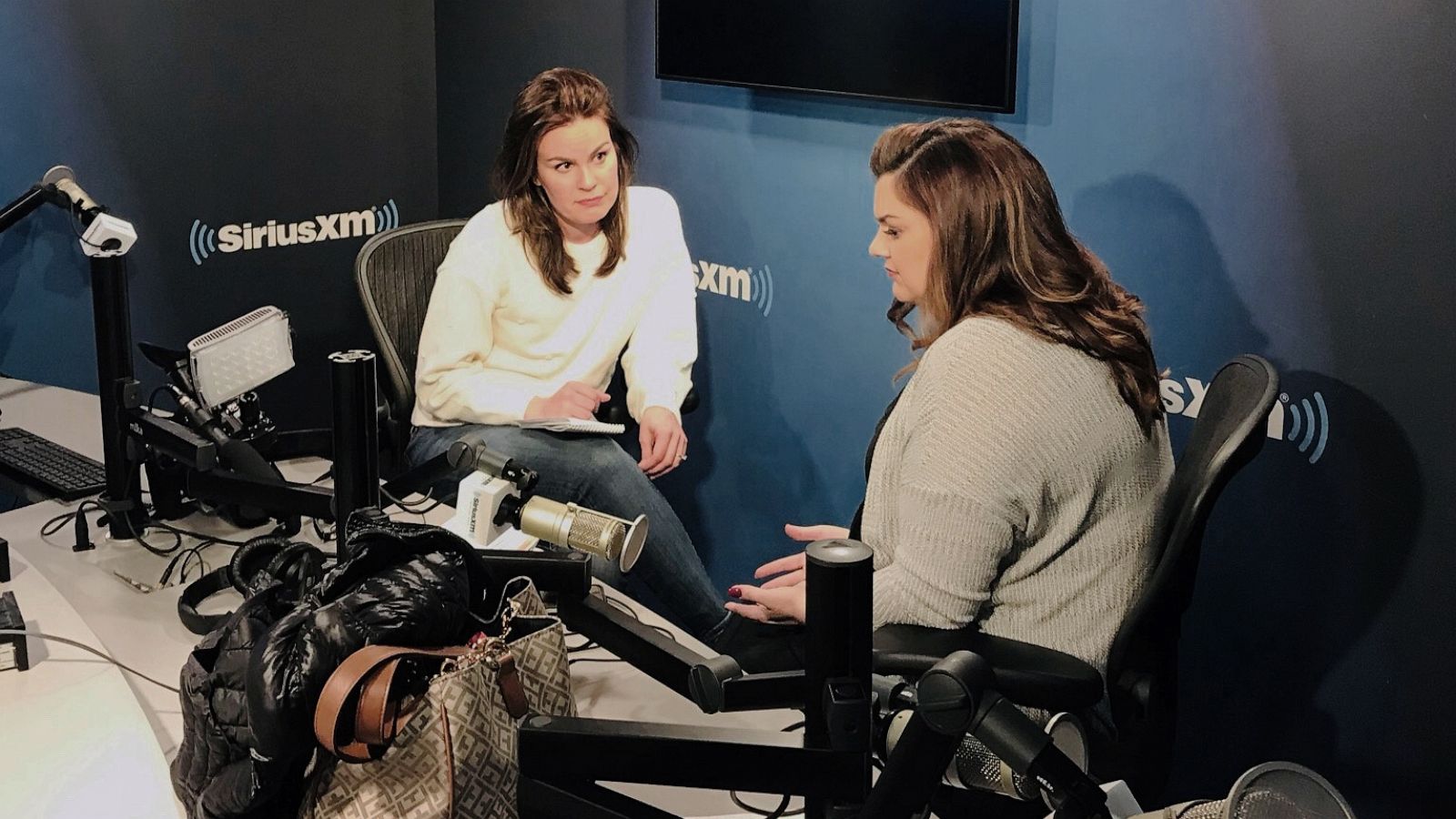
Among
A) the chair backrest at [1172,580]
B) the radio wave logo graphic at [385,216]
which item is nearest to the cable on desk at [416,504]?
the chair backrest at [1172,580]

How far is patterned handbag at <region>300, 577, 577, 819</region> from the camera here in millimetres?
1411

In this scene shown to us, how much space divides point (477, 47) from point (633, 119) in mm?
613

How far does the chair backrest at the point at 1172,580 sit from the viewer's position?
6.11ft

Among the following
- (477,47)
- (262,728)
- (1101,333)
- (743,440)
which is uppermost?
(477,47)

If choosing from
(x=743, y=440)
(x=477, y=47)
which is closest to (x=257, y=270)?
(x=477, y=47)

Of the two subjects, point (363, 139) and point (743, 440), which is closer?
point (743, 440)

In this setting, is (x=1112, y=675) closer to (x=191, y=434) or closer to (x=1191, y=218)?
(x=1191, y=218)

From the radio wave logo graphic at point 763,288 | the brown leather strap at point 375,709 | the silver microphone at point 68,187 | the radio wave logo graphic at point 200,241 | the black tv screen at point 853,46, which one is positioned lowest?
the brown leather strap at point 375,709

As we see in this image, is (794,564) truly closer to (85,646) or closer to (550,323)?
(85,646)

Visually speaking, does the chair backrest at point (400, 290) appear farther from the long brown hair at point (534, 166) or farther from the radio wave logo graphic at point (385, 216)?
the radio wave logo graphic at point (385, 216)

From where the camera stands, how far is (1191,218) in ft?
8.82

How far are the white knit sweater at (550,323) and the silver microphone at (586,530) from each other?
4.62 feet

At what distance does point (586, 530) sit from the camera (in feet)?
5.63

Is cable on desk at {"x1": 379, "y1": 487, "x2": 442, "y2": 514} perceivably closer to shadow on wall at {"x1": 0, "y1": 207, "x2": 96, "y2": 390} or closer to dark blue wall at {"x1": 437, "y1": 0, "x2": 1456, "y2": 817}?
dark blue wall at {"x1": 437, "y1": 0, "x2": 1456, "y2": 817}
